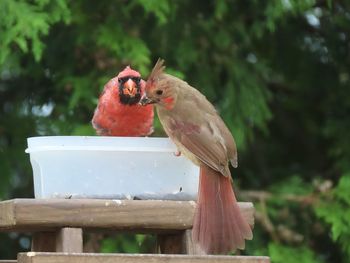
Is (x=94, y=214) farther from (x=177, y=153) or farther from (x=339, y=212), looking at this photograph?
(x=339, y=212)

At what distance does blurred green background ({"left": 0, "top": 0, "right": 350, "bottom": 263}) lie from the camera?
4164 millimetres

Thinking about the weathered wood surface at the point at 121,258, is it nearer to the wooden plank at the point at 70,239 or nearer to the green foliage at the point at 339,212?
the wooden plank at the point at 70,239

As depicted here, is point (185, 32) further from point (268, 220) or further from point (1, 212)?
point (1, 212)

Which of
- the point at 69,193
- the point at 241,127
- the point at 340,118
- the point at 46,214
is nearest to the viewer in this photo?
the point at 46,214

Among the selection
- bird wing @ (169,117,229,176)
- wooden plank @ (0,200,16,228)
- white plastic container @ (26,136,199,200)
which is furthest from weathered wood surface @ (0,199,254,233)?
bird wing @ (169,117,229,176)

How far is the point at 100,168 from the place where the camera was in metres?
2.43

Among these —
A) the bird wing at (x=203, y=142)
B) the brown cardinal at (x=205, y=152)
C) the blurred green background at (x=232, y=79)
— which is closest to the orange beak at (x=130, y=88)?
the brown cardinal at (x=205, y=152)

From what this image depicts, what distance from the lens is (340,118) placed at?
4.75 m

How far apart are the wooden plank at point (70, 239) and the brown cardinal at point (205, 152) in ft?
0.90

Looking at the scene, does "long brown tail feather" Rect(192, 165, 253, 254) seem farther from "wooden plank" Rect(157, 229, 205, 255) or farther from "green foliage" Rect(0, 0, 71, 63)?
"green foliage" Rect(0, 0, 71, 63)

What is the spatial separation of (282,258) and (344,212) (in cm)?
31

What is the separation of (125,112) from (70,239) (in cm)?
104

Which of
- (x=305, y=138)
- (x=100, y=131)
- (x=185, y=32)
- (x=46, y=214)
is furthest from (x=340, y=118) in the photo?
(x=46, y=214)

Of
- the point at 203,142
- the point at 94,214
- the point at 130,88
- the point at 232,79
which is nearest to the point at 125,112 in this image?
the point at 130,88
